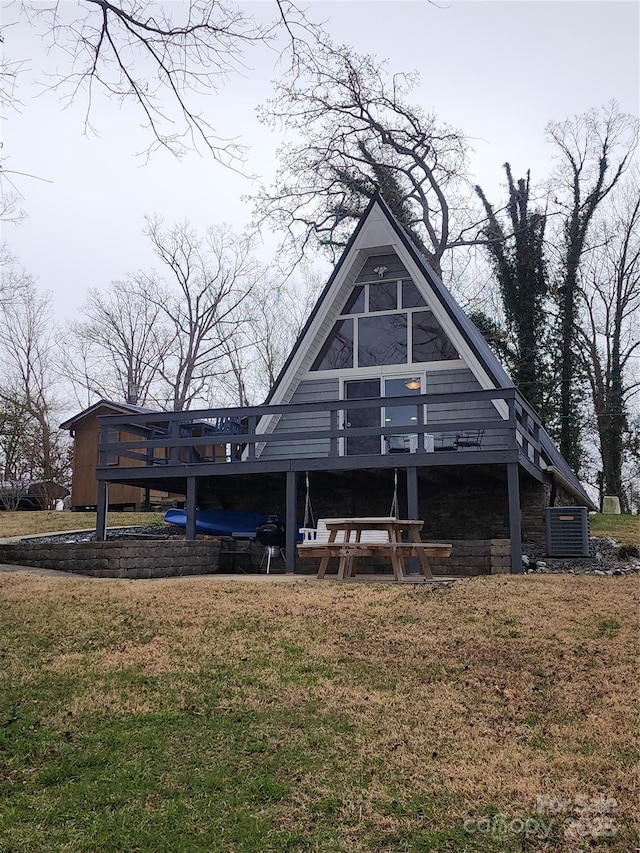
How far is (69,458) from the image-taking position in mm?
30875

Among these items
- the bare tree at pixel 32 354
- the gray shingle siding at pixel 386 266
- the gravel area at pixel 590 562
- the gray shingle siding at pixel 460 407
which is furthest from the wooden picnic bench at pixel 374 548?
the bare tree at pixel 32 354

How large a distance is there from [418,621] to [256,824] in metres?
3.70

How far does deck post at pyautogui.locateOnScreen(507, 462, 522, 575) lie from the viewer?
1078cm

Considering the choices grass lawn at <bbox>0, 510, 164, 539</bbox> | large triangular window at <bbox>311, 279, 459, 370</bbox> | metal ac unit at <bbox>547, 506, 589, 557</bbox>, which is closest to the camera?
metal ac unit at <bbox>547, 506, 589, 557</bbox>

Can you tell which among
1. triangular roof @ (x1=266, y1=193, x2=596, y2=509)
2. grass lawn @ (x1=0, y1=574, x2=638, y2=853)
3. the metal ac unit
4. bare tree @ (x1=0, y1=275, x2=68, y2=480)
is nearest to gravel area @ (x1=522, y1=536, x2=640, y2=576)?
the metal ac unit

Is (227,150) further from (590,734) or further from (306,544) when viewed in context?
(306,544)

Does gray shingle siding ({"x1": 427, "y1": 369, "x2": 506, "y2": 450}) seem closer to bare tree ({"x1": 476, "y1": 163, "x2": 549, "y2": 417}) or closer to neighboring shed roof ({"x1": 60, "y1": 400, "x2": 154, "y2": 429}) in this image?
neighboring shed roof ({"x1": 60, "y1": 400, "x2": 154, "y2": 429})

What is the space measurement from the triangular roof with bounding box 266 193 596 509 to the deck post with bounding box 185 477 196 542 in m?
2.84

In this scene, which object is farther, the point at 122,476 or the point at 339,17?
the point at 122,476

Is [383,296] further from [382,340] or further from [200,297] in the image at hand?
[200,297]

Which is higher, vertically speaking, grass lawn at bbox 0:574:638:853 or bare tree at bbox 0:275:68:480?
bare tree at bbox 0:275:68:480

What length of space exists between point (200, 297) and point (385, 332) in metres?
21.7


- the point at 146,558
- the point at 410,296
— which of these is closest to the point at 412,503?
the point at 146,558

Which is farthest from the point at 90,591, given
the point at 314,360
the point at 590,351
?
the point at 590,351
